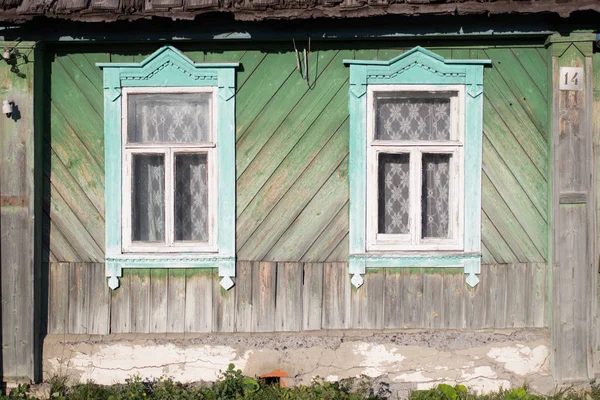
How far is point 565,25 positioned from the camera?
5953 mm

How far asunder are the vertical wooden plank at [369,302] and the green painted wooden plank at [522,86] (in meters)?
1.82

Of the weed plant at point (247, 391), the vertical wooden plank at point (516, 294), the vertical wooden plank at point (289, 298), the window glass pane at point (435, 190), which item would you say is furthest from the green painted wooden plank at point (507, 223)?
the vertical wooden plank at point (289, 298)

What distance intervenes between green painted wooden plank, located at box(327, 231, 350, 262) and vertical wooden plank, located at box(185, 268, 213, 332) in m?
1.03

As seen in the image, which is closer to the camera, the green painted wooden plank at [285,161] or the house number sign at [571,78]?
the house number sign at [571,78]

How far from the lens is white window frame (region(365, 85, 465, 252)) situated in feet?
20.1

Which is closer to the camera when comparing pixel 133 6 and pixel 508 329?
pixel 133 6

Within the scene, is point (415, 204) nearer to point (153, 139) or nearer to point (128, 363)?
point (153, 139)

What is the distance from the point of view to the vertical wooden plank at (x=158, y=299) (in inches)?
244

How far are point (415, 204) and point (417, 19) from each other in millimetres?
1512

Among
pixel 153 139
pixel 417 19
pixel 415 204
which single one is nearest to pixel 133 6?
pixel 153 139

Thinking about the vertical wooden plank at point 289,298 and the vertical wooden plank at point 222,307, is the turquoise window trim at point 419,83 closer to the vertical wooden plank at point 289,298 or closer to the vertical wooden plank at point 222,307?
the vertical wooden plank at point 289,298

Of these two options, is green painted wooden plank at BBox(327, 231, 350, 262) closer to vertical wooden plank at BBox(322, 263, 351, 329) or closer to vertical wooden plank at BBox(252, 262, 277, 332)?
vertical wooden plank at BBox(322, 263, 351, 329)

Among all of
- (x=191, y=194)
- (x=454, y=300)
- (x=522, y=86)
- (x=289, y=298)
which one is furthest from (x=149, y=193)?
(x=522, y=86)

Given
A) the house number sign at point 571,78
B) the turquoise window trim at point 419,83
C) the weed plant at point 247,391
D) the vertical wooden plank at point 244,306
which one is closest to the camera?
the weed plant at point 247,391
